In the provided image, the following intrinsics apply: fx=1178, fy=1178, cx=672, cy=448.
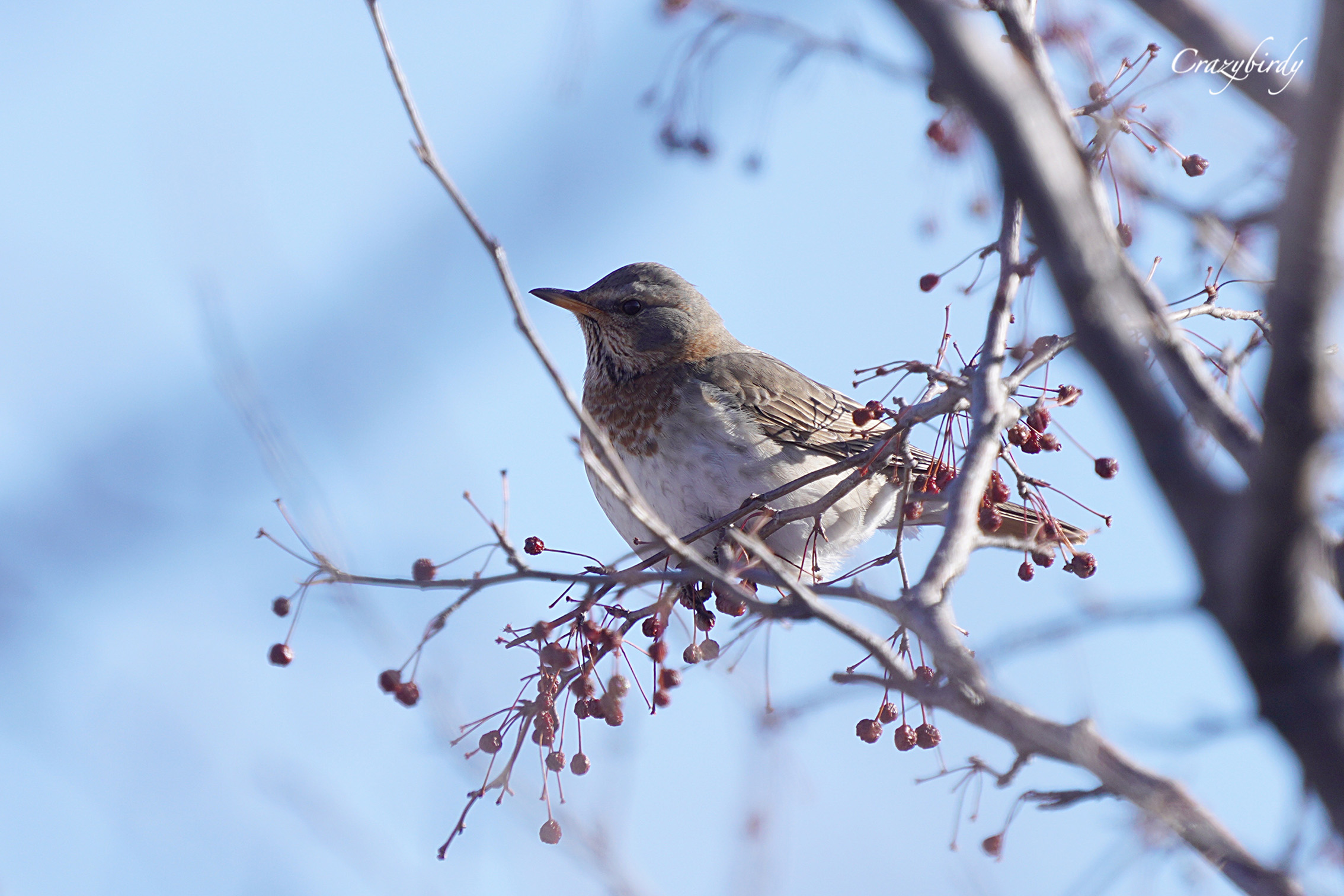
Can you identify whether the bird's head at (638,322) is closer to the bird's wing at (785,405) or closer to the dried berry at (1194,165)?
the bird's wing at (785,405)

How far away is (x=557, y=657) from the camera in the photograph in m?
3.46

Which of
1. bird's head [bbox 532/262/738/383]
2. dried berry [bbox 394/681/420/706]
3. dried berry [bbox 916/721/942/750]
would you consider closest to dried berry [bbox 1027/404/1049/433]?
dried berry [bbox 916/721/942/750]

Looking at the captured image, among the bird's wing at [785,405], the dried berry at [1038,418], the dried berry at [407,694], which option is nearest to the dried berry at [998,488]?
the dried berry at [1038,418]

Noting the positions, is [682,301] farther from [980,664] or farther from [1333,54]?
[1333,54]

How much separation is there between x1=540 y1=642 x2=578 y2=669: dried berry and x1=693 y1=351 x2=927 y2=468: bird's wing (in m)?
2.77

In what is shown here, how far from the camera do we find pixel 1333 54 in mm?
1489

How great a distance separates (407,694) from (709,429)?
2.71 m

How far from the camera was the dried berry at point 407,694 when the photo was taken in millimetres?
3648

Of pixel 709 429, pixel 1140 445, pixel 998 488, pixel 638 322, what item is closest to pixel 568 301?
pixel 638 322

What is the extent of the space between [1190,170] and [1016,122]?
3.27 metres

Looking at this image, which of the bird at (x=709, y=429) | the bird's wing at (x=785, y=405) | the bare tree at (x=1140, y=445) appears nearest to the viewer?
the bare tree at (x=1140, y=445)

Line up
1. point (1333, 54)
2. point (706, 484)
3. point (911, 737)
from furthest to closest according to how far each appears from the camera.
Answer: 1. point (706, 484)
2. point (911, 737)
3. point (1333, 54)

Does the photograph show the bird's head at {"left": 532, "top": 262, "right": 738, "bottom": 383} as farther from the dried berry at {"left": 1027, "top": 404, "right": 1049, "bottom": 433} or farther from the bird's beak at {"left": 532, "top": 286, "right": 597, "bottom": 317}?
the dried berry at {"left": 1027, "top": 404, "right": 1049, "bottom": 433}

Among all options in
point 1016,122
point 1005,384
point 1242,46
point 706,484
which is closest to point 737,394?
point 706,484
